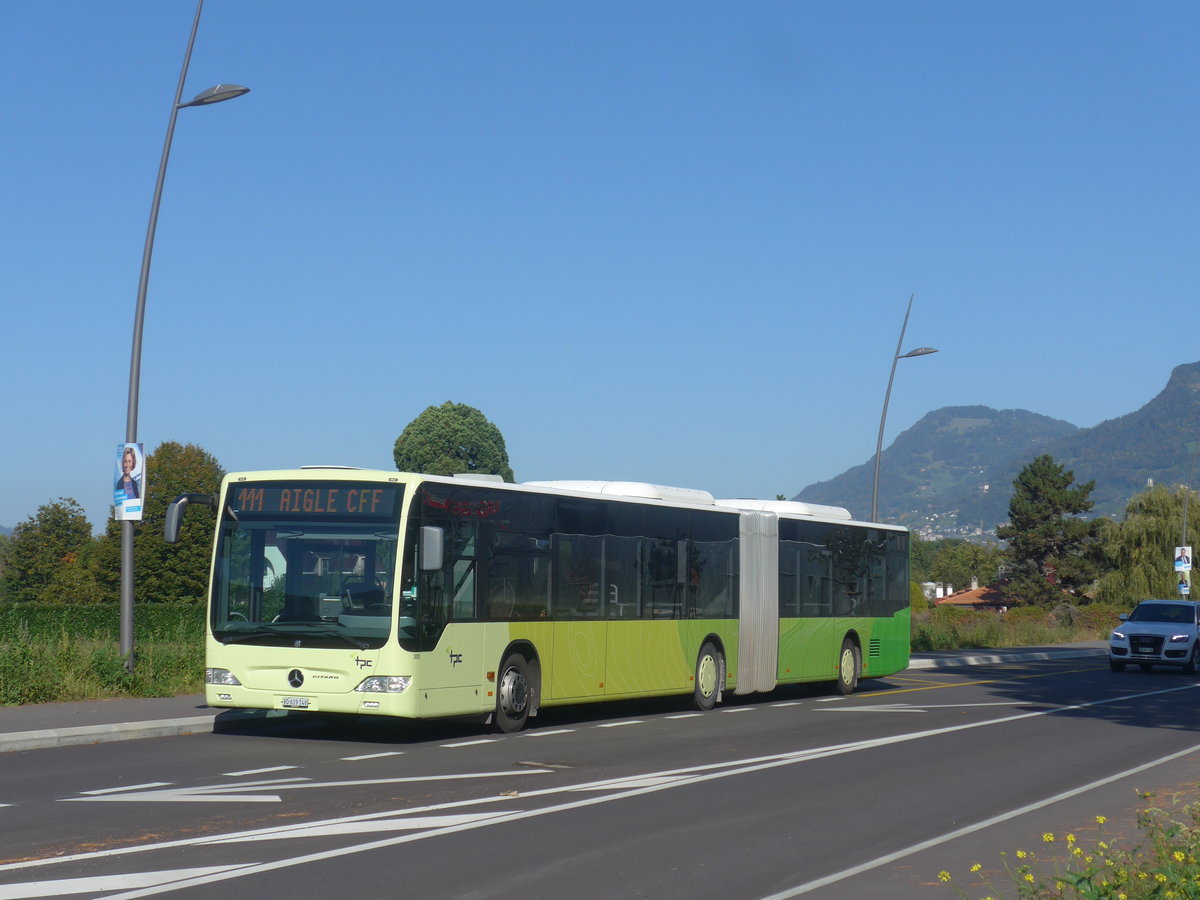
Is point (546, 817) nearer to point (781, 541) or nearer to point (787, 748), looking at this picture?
point (787, 748)

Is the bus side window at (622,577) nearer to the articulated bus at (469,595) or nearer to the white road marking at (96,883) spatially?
the articulated bus at (469,595)

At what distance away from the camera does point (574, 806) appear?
1057 cm

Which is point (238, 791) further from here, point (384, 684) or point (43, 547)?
point (43, 547)

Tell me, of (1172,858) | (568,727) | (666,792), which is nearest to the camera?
(1172,858)

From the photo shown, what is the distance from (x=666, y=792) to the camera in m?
11.4

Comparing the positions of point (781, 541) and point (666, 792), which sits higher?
Result: point (781, 541)

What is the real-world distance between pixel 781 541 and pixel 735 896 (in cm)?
1550

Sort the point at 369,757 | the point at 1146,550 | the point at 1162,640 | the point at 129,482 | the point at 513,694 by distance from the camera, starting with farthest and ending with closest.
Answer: the point at 1146,550
the point at 1162,640
the point at 129,482
the point at 513,694
the point at 369,757

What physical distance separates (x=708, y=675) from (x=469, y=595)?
20.2 ft

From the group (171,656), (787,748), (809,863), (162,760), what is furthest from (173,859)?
(171,656)

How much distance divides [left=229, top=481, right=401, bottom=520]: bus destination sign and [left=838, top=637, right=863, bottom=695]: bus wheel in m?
11.7

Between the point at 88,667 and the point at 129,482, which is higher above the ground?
the point at 129,482

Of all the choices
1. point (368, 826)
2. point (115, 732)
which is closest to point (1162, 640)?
point (115, 732)

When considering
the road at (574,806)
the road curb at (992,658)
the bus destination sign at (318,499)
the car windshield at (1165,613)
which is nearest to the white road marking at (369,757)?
the road at (574,806)
